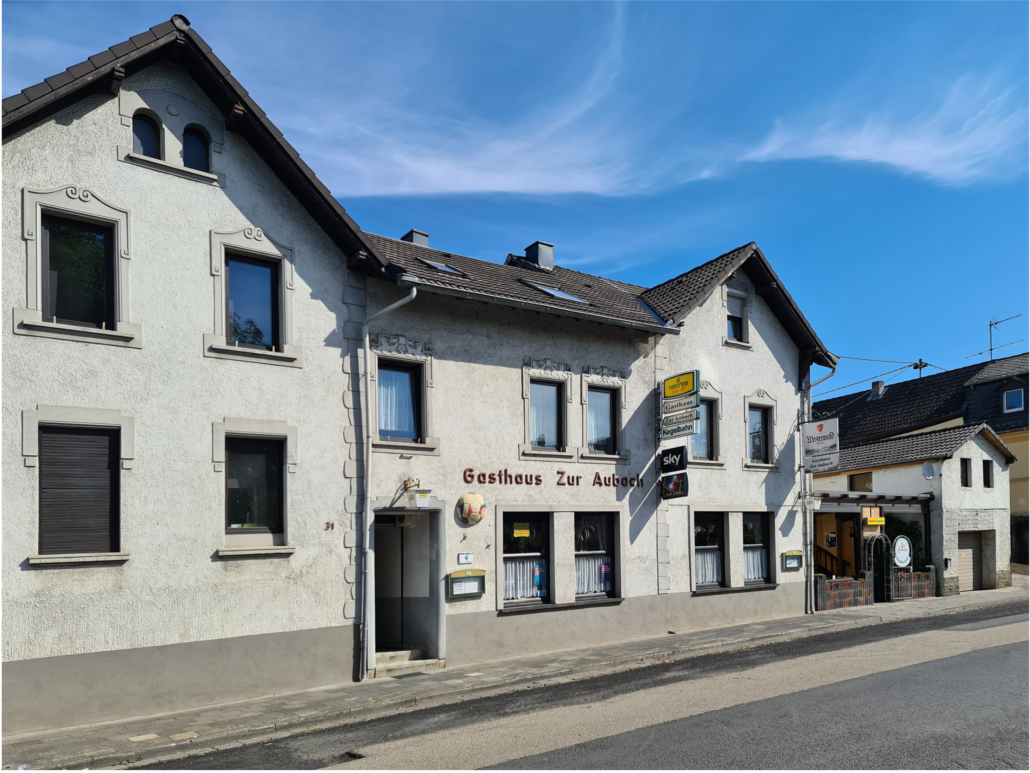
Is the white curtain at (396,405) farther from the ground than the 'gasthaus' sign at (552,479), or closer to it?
farther from the ground

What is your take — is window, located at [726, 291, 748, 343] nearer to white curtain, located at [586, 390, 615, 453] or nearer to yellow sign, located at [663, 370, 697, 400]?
yellow sign, located at [663, 370, 697, 400]

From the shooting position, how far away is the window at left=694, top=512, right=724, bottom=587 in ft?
60.3

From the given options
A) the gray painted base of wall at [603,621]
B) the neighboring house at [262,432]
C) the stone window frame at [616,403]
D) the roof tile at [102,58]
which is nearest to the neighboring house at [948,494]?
the gray painted base of wall at [603,621]

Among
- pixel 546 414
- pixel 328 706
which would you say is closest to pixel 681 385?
pixel 546 414

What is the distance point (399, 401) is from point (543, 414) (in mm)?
3126

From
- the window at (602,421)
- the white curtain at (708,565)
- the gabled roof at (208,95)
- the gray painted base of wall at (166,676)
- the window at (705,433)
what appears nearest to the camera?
the gray painted base of wall at (166,676)

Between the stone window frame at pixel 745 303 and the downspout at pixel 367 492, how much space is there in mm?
8706

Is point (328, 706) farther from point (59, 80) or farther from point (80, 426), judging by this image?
point (59, 80)

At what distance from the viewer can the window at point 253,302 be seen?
12516 mm

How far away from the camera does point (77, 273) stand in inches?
437

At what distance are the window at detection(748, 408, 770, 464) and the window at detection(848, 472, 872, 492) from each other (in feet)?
30.7

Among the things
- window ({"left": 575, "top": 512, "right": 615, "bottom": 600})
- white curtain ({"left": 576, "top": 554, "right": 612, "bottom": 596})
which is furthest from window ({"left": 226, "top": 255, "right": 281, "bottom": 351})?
white curtain ({"left": 576, "top": 554, "right": 612, "bottom": 596})

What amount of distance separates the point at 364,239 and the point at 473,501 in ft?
15.3

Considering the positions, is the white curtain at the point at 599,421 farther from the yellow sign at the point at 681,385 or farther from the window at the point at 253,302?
the window at the point at 253,302
